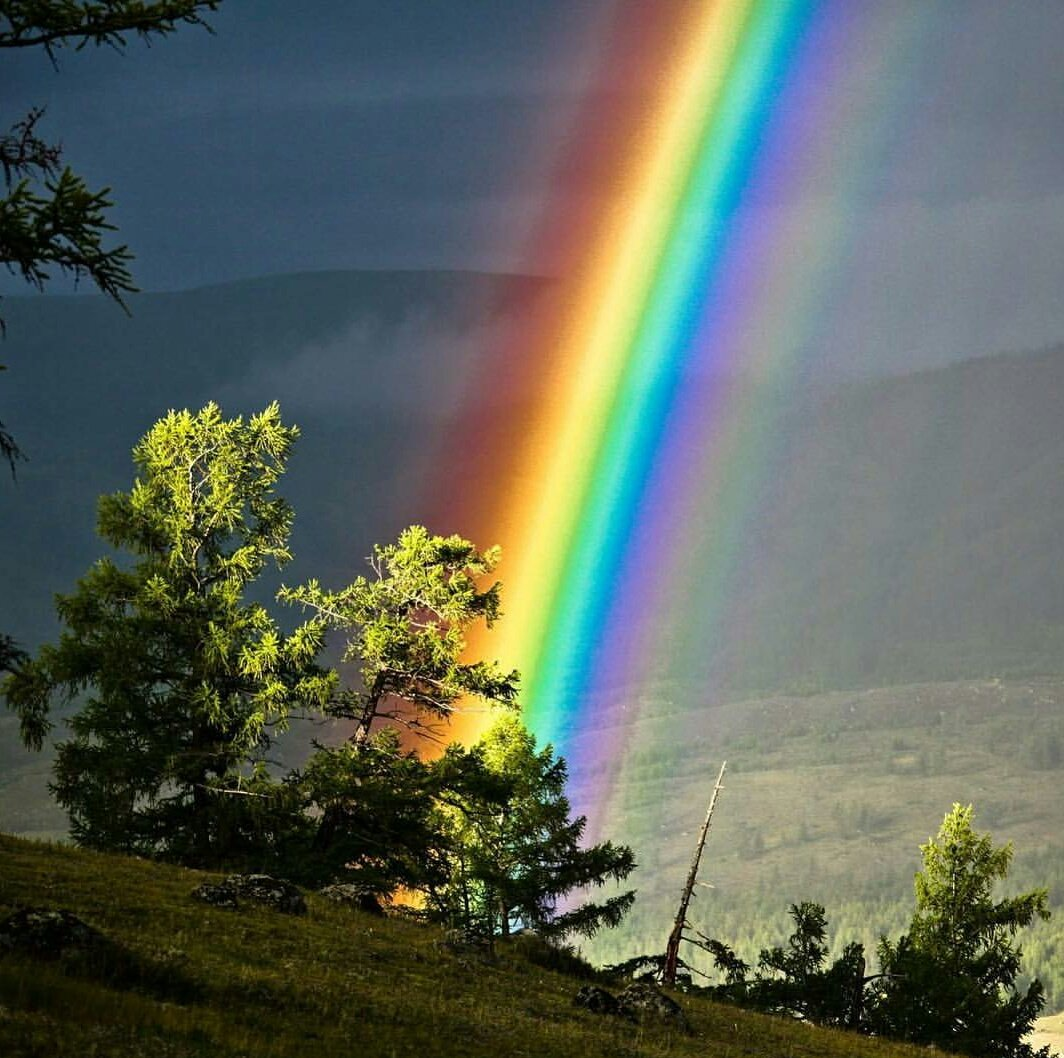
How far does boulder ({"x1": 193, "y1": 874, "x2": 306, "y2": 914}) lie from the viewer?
29375mm

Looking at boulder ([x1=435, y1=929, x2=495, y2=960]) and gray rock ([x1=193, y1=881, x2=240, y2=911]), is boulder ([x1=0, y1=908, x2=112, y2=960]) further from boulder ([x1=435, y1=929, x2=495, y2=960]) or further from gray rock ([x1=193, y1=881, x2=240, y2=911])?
boulder ([x1=435, y1=929, x2=495, y2=960])

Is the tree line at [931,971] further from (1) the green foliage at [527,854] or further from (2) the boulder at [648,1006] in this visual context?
(2) the boulder at [648,1006]

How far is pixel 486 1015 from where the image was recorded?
2442 cm

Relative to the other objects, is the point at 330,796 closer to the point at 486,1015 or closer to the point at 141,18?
the point at 486,1015

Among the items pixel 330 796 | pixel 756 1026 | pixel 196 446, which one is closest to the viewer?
pixel 756 1026

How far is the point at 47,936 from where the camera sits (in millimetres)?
19469

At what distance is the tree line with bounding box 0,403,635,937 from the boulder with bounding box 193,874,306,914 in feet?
35.5

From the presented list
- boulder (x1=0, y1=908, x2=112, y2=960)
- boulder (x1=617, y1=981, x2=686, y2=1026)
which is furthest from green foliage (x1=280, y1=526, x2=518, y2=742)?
boulder (x1=0, y1=908, x2=112, y2=960)

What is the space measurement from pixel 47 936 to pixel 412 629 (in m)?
29.9

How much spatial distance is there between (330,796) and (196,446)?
12913 mm

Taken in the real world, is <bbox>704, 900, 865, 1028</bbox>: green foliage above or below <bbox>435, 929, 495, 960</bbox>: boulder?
above

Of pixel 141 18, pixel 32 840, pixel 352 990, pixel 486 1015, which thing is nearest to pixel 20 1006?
pixel 352 990

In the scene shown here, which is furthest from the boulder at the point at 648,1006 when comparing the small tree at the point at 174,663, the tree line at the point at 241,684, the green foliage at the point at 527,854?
the green foliage at the point at 527,854

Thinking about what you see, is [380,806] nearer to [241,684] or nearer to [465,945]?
[241,684]
